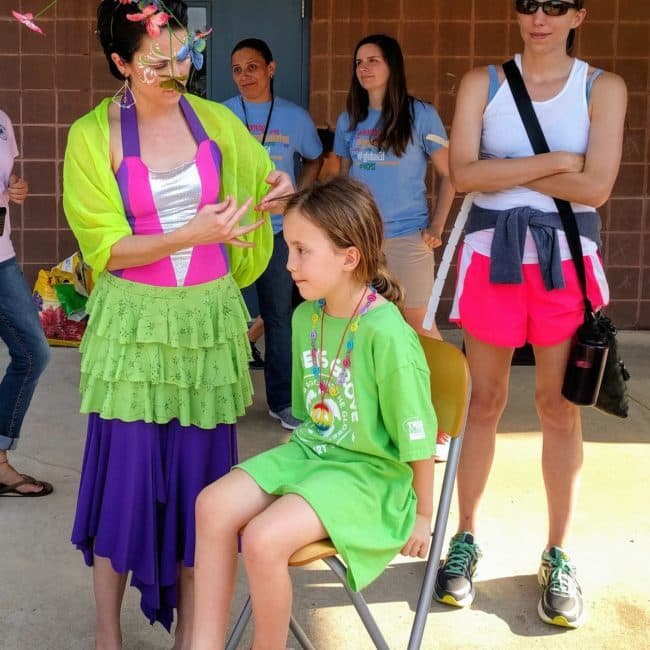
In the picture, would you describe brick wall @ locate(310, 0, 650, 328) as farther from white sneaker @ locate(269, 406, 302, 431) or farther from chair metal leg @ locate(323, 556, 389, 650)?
chair metal leg @ locate(323, 556, 389, 650)

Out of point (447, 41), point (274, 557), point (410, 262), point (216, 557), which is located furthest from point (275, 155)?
point (274, 557)

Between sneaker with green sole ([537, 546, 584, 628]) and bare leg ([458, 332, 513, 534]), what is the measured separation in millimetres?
278

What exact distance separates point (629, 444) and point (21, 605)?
9.02 ft

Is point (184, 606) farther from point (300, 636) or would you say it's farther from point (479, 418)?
point (479, 418)

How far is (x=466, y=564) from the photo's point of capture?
342 centimetres

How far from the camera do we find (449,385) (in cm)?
275

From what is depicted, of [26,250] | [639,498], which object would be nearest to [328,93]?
[26,250]

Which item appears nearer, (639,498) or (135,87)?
(135,87)

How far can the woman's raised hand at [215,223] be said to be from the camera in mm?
2578

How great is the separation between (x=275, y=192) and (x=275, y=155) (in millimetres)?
2365

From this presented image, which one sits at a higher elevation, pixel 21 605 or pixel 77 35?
pixel 77 35

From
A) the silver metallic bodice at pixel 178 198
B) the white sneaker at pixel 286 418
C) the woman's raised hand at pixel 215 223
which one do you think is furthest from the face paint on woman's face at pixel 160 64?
the white sneaker at pixel 286 418

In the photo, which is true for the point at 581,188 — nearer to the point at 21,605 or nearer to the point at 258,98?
the point at 21,605

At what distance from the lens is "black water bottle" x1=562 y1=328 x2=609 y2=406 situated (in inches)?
123
